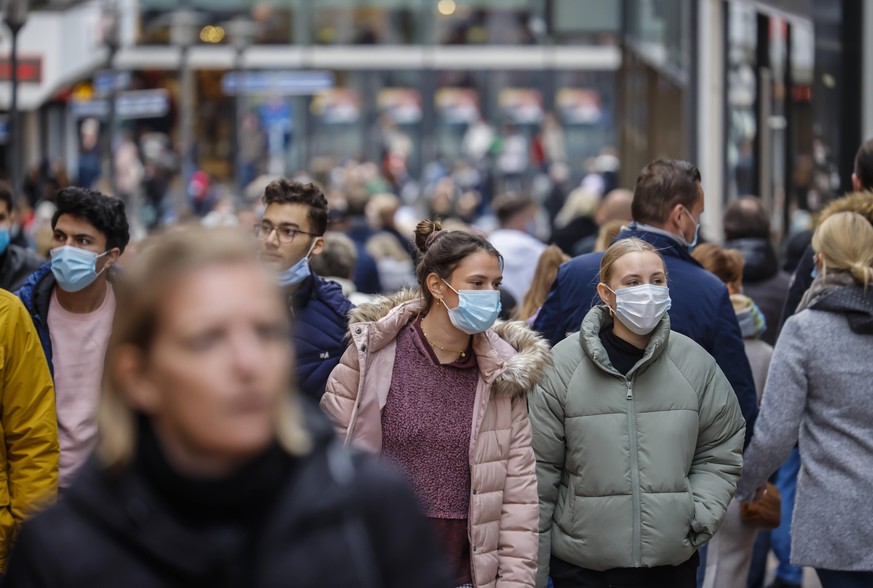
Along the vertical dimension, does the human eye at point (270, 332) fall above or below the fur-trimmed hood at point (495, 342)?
above

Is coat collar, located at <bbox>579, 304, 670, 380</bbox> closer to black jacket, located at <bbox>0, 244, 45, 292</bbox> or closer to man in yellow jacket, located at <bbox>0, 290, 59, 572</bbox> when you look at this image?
man in yellow jacket, located at <bbox>0, 290, 59, 572</bbox>

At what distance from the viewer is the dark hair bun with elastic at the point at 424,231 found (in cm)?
603

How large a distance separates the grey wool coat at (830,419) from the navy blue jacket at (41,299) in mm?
2872

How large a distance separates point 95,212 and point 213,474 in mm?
4598

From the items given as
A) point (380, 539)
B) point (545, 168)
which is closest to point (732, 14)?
point (380, 539)

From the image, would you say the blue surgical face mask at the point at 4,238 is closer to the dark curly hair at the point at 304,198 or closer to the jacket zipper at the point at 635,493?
the dark curly hair at the point at 304,198

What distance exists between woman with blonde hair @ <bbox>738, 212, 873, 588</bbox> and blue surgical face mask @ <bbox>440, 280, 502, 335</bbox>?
1279 millimetres

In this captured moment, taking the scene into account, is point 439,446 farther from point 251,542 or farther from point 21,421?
point 251,542

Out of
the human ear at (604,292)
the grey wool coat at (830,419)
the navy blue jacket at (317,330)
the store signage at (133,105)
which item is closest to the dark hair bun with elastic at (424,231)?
the navy blue jacket at (317,330)

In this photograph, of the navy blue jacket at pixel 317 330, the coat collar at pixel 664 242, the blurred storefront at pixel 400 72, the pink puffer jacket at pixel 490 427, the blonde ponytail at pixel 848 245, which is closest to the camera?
the pink puffer jacket at pixel 490 427

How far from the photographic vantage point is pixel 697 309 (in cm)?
632

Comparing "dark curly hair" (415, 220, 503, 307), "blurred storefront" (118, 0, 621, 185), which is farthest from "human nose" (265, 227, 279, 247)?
"blurred storefront" (118, 0, 621, 185)

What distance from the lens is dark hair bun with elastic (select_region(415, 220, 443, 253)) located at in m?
6.03

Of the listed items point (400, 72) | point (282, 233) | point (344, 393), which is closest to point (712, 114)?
point (282, 233)
